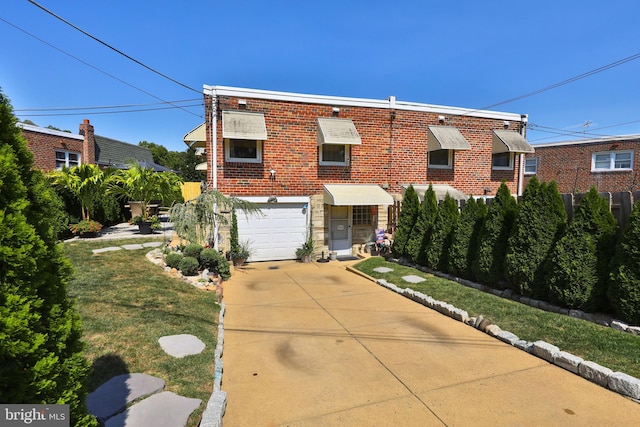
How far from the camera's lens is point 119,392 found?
3.60 meters

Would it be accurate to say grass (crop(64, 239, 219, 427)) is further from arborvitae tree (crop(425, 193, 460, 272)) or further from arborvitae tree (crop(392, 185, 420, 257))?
arborvitae tree (crop(392, 185, 420, 257))

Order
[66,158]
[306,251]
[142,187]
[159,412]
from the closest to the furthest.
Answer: [159,412]
[306,251]
[142,187]
[66,158]

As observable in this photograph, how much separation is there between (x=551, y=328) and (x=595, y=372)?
1.40 metres

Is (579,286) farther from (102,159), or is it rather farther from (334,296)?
(102,159)

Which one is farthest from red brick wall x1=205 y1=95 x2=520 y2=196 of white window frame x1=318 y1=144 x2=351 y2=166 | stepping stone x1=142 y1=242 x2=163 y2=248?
stepping stone x1=142 y1=242 x2=163 y2=248

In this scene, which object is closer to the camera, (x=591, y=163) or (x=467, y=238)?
(x=467, y=238)

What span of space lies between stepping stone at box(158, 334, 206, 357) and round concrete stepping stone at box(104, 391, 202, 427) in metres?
1.03

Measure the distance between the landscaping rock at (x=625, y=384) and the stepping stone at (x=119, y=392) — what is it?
17.0ft

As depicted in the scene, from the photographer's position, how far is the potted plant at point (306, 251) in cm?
1248

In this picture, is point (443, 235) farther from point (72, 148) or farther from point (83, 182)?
point (72, 148)

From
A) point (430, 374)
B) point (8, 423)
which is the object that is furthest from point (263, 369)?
point (8, 423)

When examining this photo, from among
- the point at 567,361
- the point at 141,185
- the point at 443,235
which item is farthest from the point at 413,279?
the point at 141,185

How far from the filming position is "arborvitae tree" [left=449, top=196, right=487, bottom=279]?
9094 millimetres

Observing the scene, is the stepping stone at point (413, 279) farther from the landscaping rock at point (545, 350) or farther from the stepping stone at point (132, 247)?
the stepping stone at point (132, 247)
